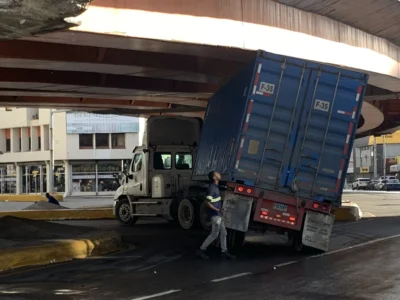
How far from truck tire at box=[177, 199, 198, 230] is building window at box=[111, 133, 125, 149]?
120 ft

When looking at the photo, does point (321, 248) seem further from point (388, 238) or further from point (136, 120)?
point (136, 120)

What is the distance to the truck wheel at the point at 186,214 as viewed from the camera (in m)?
17.9

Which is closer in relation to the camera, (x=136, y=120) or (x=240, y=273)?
(x=240, y=273)

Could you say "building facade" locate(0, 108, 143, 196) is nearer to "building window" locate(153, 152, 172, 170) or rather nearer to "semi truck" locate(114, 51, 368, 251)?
"building window" locate(153, 152, 172, 170)

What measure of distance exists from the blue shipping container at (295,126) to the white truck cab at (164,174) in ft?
22.1

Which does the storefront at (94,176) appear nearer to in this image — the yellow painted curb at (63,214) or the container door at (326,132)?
the yellow painted curb at (63,214)

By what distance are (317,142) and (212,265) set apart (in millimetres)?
3523

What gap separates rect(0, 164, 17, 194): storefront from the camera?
58956 millimetres

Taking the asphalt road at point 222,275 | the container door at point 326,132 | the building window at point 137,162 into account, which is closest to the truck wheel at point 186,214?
→ the building window at point 137,162

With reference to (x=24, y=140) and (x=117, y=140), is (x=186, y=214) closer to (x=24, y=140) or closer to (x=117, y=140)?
(x=117, y=140)

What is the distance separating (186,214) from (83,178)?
37.8 meters

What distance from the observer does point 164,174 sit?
19.5m

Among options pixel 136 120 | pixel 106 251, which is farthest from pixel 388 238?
pixel 136 120

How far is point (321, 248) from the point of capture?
39.0 feet
